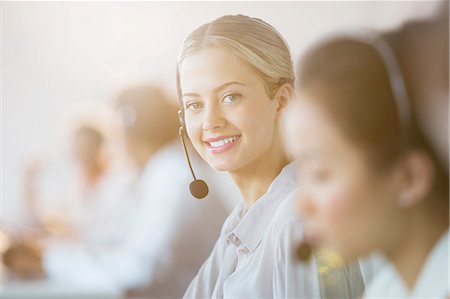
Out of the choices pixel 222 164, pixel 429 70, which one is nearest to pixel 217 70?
pixel 222 164

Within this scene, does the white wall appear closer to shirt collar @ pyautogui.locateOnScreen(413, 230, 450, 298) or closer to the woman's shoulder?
the woman's shoulder

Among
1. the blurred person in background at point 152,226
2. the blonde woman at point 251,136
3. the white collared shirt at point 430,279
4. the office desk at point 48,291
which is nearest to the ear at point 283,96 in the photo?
the blonde woman at point 251,136

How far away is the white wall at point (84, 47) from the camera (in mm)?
1383

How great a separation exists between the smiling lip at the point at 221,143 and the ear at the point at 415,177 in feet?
1.08

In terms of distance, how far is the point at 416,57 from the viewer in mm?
1239

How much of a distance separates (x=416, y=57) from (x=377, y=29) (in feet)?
0.33

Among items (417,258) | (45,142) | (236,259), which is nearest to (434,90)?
(417,258)

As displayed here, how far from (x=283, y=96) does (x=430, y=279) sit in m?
0.43

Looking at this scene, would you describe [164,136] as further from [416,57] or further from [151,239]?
[416,57]

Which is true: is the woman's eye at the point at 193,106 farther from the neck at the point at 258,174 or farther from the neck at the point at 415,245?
the neck at the point at 415,245

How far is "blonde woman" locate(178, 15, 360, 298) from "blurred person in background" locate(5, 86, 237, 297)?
0.27ft

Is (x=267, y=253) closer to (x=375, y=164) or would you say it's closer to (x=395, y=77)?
(x=375, y=164)

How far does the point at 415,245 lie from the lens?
118cm

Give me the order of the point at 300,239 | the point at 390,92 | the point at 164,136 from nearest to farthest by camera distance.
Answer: the point at 390,92
the point at 300,239
the point at 164,136
